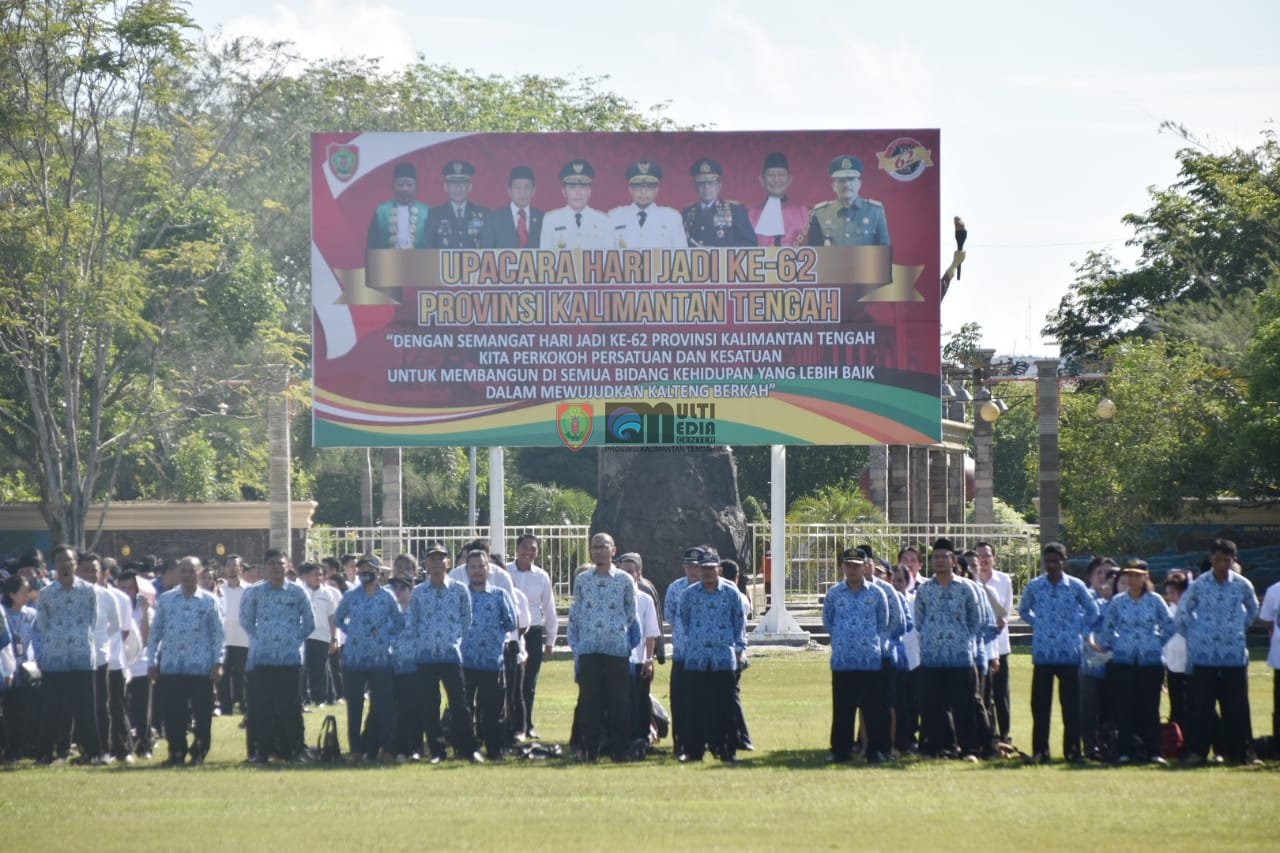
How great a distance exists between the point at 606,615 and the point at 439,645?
1.19 meters

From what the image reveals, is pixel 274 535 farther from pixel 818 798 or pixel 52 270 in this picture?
pixel 818 798

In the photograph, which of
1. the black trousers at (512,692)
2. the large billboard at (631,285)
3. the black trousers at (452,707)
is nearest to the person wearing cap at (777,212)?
the large billboard at (631,285)

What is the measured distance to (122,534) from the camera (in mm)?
28844

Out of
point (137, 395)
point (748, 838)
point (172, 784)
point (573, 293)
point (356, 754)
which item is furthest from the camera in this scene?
point (137, 395)

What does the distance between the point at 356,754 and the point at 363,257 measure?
9.16m

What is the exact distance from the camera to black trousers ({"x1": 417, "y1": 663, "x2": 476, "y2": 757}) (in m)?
13.9

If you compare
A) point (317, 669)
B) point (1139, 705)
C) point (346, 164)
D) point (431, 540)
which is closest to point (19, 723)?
point (317, 669)

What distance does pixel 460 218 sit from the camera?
2205 cm

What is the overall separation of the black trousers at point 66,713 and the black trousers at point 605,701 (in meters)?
3.41

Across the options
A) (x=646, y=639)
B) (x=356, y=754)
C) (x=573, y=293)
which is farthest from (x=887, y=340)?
(x=356, y=754)

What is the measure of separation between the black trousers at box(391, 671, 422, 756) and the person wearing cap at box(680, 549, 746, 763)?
6.15ft

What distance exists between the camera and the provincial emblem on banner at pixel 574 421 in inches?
869

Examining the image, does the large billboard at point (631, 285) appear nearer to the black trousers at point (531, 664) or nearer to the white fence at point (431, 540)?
the white fence at point (431, 540)

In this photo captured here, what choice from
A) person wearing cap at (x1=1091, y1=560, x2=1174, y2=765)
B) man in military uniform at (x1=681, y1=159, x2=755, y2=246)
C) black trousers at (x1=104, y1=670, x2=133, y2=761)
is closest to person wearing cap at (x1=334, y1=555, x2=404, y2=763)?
black trousers at (x1=104, y1=670, x2=133, y2=761)
